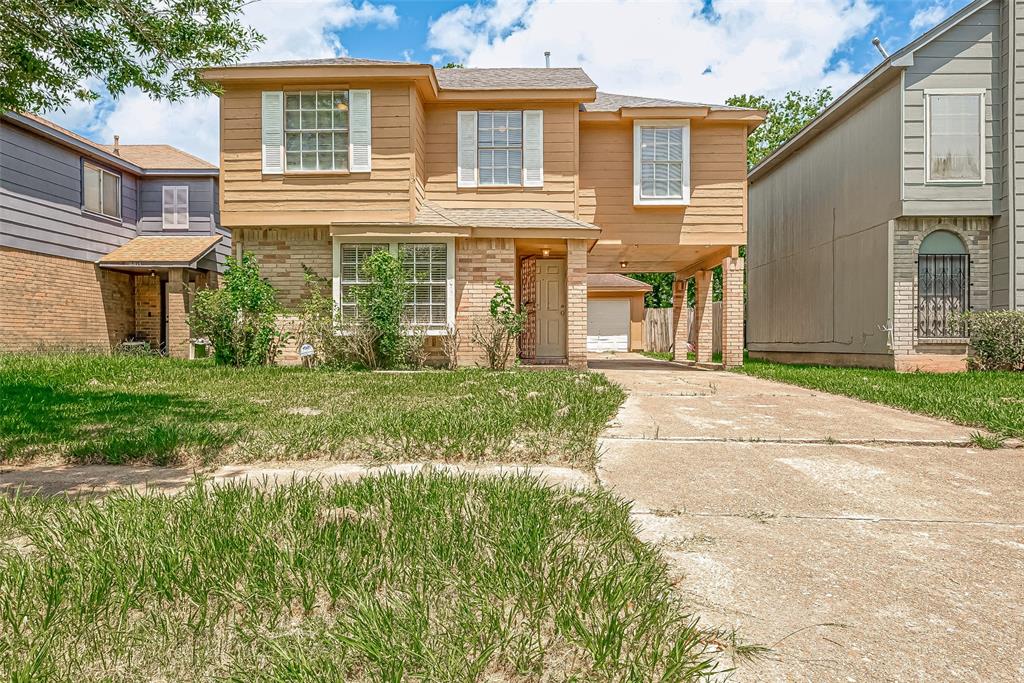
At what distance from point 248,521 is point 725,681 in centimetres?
165

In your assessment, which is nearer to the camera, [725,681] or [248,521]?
[725,681]

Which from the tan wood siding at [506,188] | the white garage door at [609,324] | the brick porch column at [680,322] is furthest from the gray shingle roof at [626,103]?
the white garage door at [609,324]

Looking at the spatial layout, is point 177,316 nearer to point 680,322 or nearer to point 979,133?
point 680,322

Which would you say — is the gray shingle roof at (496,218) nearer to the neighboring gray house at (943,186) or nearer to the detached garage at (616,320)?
the neighboring gray house at (943,186)

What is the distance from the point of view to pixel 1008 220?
10109mm

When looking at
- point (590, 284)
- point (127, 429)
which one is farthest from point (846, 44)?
point (127, 429)

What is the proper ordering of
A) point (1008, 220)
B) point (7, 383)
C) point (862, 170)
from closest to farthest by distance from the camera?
point (7, 383) → point (1008, 220) → point (862, 170)

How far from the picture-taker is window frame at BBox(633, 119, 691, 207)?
1135 centimetres

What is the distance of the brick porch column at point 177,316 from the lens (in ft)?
45.4

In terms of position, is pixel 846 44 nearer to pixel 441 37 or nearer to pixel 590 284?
pixel 590 284

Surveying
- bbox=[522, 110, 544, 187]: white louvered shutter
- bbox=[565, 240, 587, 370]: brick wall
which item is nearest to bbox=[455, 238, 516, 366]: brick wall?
bbox=[565, 240, 587, 370]: brick wall

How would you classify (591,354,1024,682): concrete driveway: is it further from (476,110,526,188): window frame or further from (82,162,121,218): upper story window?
(82,162,121,218): upper story window

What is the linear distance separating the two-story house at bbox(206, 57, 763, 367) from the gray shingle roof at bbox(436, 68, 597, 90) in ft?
0.26

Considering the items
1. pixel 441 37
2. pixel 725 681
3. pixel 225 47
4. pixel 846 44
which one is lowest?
pixel 725 681
